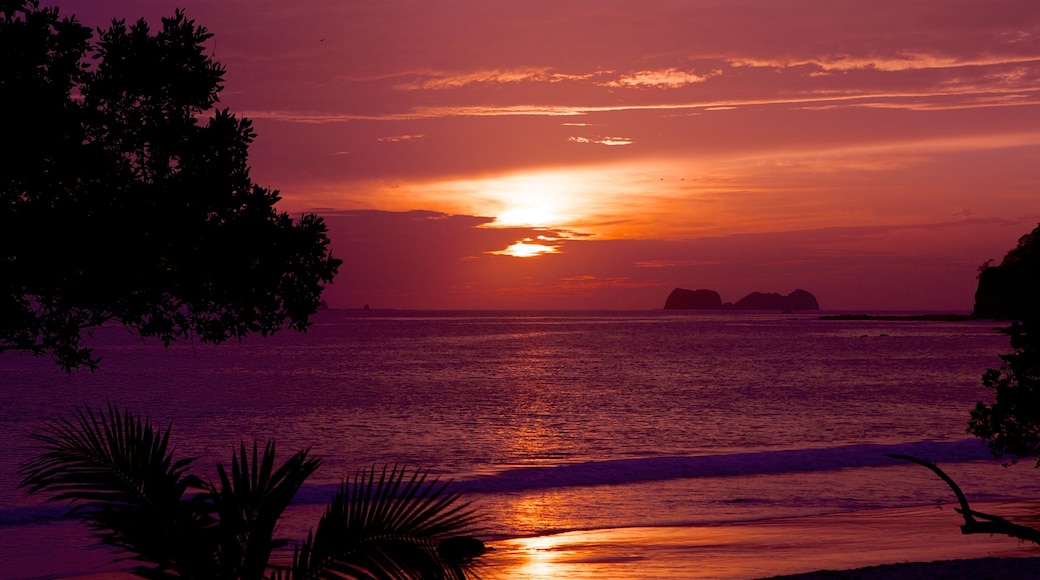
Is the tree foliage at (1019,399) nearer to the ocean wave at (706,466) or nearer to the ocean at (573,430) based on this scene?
the ocean at (573,430)

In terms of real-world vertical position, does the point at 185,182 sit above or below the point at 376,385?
above

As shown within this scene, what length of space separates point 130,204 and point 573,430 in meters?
33.1

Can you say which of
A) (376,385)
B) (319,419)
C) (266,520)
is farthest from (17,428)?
(266,520)

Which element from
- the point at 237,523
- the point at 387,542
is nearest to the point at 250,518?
the point at 237,523

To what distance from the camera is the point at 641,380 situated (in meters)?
69.4

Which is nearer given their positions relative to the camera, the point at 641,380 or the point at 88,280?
the point at 88,280

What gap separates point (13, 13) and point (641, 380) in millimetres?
63056

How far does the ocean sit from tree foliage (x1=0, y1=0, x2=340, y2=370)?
5.58 m

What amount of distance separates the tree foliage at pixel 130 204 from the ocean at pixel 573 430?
18.3ft

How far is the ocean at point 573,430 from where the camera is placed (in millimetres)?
20859

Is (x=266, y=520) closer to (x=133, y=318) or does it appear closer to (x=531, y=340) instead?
(x=133, y=318)

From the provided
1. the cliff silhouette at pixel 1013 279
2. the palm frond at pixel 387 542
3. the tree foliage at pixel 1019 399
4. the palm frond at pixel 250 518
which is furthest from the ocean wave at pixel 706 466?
the cliff silhouette at pixel 1013 279

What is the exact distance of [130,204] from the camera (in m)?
8.52

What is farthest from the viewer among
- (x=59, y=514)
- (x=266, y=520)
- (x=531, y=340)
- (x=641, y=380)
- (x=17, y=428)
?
(x=531, y=340)
